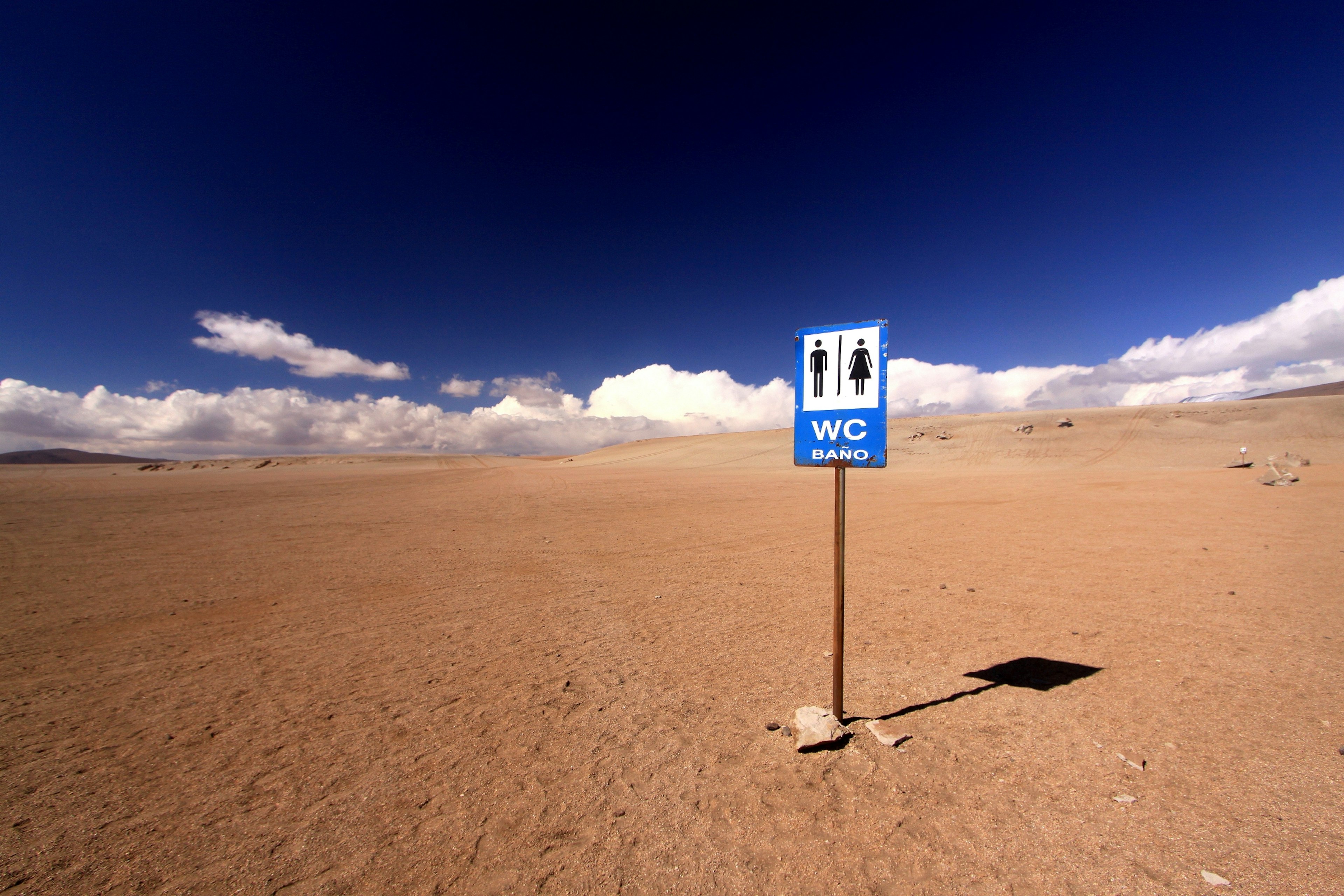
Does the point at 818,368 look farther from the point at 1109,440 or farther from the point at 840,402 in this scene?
the point at 1109,440

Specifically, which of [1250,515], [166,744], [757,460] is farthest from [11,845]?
[757,460]

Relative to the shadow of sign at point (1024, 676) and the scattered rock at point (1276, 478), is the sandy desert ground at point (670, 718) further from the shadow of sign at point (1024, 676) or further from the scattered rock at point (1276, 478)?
the scattered rock at point (1276, 478)

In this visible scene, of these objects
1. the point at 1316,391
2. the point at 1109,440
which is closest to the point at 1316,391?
the point at 1316,391

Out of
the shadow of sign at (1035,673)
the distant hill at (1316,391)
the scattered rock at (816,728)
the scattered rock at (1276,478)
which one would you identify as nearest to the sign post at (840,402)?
the scattered rock at (816,728)

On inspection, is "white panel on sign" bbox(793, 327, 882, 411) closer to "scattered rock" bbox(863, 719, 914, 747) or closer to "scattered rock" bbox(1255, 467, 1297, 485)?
"scattered rock" bbox(863, 719, 914, 747)

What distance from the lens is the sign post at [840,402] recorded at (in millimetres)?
3584

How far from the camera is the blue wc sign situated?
3.58 metres

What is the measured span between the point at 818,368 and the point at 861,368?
0.31m

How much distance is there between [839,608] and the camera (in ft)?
12.8

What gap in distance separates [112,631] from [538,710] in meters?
6.34

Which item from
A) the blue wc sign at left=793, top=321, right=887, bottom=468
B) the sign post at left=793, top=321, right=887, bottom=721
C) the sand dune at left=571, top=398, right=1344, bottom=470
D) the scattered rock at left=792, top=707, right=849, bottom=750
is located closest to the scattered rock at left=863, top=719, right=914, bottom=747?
the scattered rock at left=792, top=707, right=849, bottom=750

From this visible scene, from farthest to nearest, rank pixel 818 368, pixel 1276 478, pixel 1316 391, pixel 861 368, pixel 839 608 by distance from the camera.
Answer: pixel 1316 391
pixel 1276 478
pixel 839 608
pixel 818 368
pixel 861 368

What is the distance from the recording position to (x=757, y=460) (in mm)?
56125

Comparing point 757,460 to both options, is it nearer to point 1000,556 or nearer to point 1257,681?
point 1000,556
